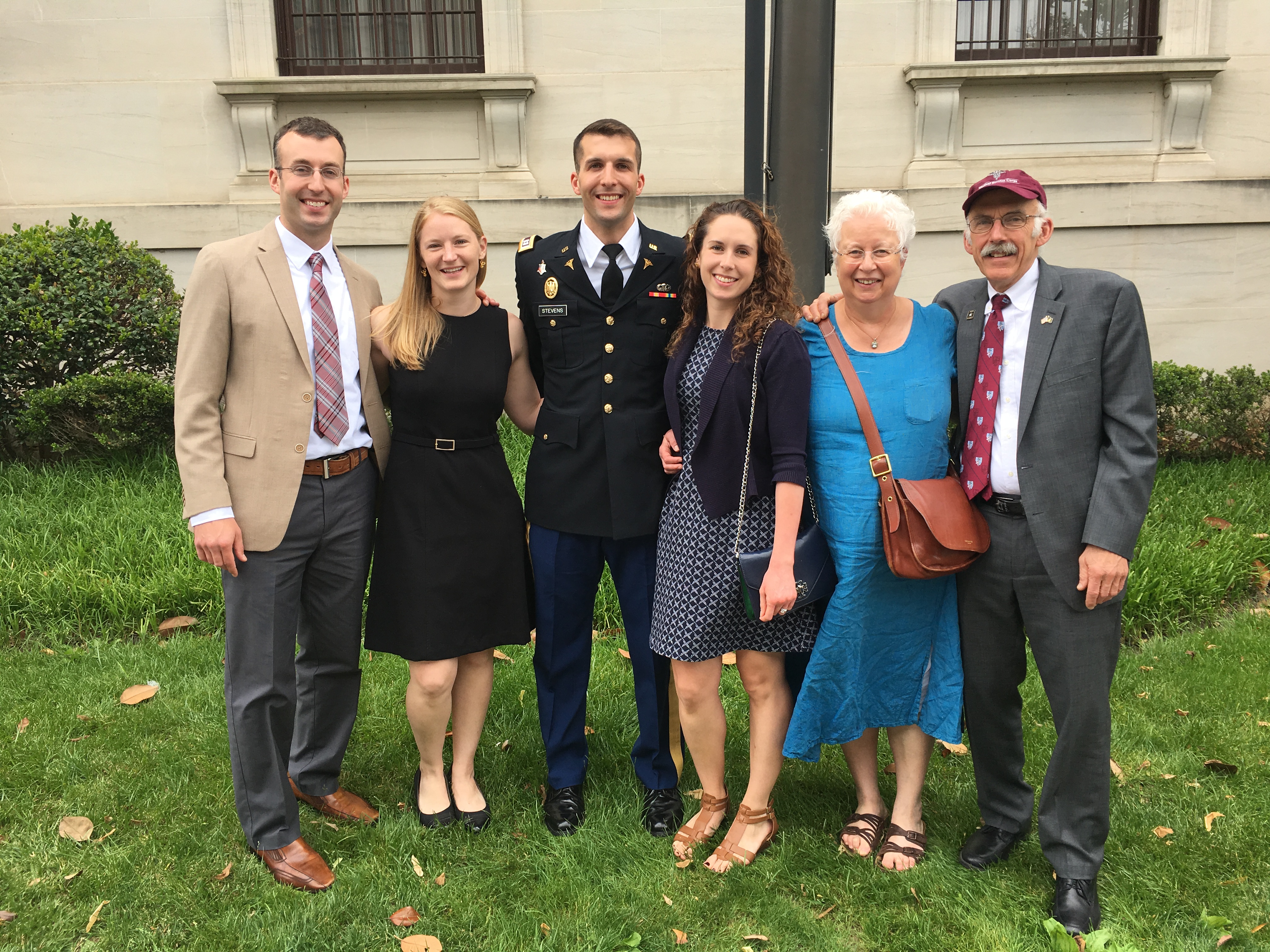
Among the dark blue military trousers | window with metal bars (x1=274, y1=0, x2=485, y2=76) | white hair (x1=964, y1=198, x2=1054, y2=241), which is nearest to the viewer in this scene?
white hair (x1=964, y1=198, x2=1054, y2=241)

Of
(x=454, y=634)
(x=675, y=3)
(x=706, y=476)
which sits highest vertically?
(x=675, y=3)

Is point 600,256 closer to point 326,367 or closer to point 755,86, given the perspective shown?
point 326,367

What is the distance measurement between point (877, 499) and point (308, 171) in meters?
2.10

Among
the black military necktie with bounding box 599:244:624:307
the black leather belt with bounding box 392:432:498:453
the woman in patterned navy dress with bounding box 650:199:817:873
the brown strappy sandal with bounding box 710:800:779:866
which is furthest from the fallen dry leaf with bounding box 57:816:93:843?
the black military necktie with bounding box 599:244:624:307

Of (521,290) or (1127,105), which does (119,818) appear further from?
(1127,105)

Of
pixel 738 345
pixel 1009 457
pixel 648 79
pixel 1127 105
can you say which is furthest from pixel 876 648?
pixel 1127 105

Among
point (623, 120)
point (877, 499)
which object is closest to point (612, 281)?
point (877, 499)

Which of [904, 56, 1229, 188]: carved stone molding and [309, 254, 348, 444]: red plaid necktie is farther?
[904, 56, 1229, 188]: carved stone molding

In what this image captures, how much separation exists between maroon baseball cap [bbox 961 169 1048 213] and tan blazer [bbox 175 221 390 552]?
2144 mm

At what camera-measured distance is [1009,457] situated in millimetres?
2895

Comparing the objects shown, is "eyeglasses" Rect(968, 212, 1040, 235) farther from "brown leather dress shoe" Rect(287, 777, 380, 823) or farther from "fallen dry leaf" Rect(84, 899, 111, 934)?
"fallen dry leaf" Rect(84, 899, 111, 934)

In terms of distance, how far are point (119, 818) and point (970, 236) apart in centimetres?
358

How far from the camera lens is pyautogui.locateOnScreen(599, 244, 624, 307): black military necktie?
11.0 feet

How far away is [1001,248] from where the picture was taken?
2.88 metres
